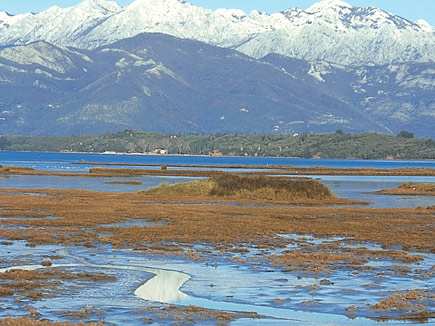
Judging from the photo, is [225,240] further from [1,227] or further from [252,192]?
[252,192]

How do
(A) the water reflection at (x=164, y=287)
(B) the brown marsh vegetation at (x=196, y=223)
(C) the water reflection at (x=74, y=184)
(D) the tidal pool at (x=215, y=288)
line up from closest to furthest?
(D) the tidal pool at (x=215, y=288)
(A) the water reflection at (x=164, y=287)
(B) the brown marsh vegetation at (x=196, y=223)
(C) the water reflection at (x=74, y=184)

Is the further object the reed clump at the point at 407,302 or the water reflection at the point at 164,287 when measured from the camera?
the water reflection at the point at 164,287

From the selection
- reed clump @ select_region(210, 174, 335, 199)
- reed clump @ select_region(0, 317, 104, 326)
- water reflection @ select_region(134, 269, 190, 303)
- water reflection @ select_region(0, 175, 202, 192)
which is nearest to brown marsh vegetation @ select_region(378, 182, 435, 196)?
reed clump @ select_region(210, 174, 335, 199)

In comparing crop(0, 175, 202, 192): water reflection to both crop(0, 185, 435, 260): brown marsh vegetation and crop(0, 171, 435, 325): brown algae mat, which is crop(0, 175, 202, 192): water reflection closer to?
crop(0, 171, 435, 325): brown algae mat

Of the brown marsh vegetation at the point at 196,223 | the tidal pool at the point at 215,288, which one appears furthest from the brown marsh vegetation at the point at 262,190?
the tidal pool at the point at 215,288

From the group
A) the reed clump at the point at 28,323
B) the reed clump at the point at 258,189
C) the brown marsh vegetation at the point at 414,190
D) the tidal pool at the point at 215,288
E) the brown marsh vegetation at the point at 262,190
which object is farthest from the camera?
the brown marsh vegetation at the point at 414,190

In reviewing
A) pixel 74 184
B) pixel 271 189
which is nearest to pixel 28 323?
pixel 271 189

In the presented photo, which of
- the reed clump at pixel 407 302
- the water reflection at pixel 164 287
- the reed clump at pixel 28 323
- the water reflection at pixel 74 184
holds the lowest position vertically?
the water reflection at pixel 74 184

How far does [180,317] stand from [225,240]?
65.1 ft

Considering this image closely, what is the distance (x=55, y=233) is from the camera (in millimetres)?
46125

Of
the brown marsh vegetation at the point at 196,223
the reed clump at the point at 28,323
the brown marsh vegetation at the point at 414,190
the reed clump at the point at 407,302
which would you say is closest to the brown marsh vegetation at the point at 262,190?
the brown marsh vegetation at the point at 196,223

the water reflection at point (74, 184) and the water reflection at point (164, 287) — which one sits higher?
the water reflection at point (164, 287)

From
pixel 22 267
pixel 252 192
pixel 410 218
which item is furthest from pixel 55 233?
pixel 252 192

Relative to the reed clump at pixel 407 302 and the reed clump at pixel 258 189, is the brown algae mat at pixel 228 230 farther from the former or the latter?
the reed clump at pixel 258 189
